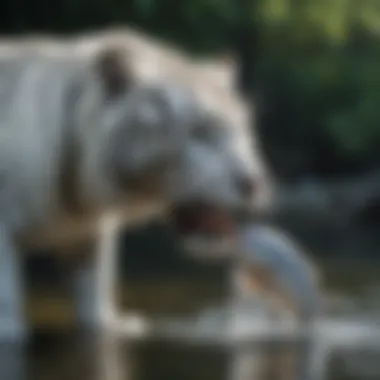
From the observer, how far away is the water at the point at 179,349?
1.85 m

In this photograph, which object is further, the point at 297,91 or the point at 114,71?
the point at 297,91

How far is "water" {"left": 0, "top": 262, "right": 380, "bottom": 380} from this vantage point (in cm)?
185

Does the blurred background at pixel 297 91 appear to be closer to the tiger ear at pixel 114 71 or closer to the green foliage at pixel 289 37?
the green foliage at pixel 289 37

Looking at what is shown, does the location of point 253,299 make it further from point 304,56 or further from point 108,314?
point 304,56

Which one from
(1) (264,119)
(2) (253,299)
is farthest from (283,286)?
(1) (264,119)

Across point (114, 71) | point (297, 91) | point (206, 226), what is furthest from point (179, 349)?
point (297, 91)

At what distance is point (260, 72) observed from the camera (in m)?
2.91

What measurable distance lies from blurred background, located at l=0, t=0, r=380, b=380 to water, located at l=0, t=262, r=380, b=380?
0.09m

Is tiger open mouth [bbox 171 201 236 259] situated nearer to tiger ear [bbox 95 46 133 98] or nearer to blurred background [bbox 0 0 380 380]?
tiger ear [bbox 95 46 133 98]

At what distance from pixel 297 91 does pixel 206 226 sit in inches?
33.9

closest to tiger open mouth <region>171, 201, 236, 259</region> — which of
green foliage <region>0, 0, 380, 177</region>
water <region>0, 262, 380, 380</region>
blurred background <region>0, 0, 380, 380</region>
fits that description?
water <region>0, 262, 380, 380</region>

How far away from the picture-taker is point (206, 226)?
7.20 feet

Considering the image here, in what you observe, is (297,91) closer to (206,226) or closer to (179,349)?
(206,226)

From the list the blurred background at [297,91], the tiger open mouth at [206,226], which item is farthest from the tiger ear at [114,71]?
the blurred background at [297,91]
